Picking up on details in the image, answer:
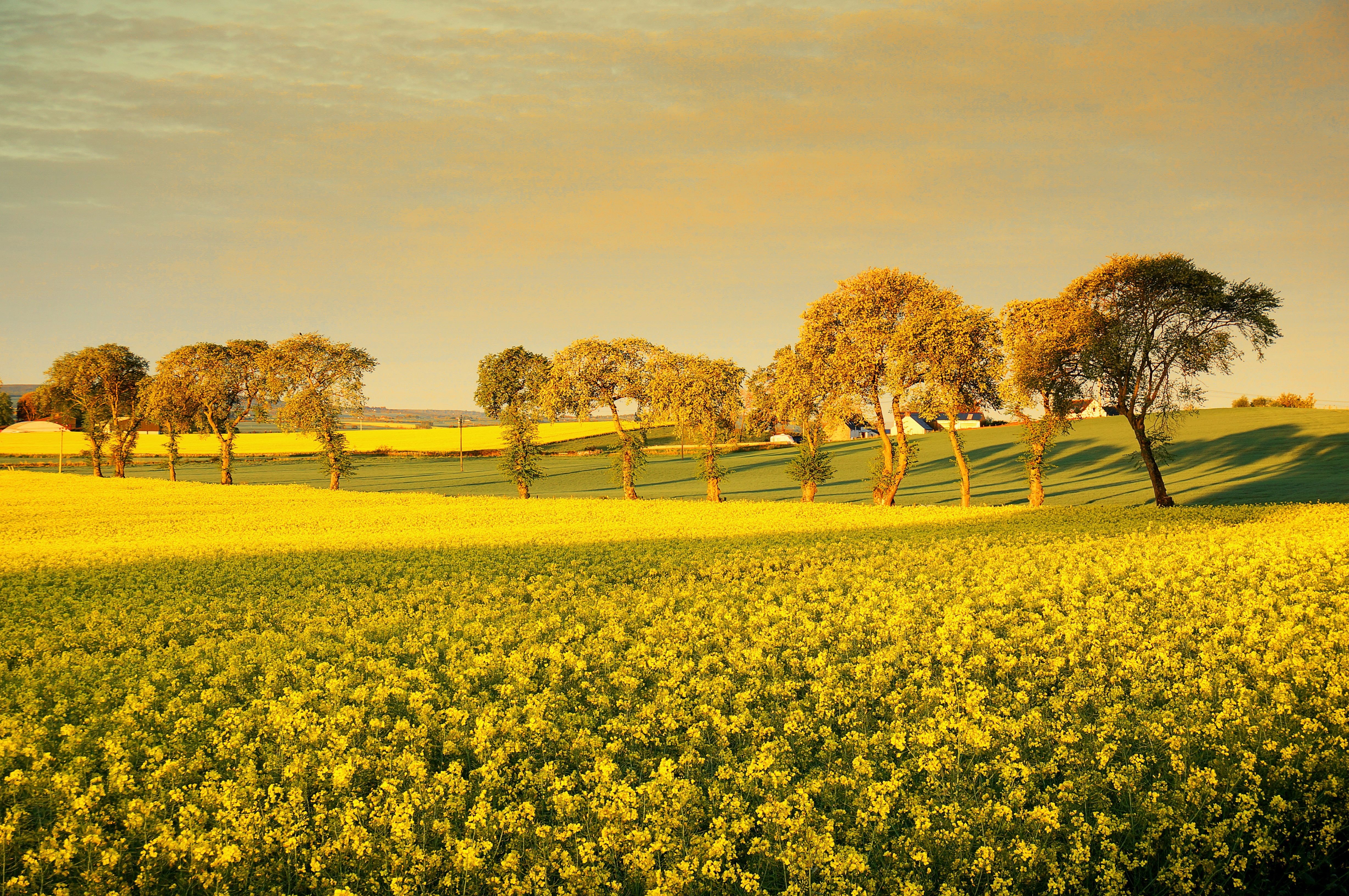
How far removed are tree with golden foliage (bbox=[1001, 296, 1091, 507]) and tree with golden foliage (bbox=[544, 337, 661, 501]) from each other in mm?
20341

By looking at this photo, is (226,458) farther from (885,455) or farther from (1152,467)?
(1152,467)

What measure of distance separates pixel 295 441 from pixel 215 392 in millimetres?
59351

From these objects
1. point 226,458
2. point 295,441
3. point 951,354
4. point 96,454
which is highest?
point 951,354

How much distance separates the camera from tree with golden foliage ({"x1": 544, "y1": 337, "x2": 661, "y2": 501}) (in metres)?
48.1

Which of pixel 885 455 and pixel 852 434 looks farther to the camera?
pixel 852 434

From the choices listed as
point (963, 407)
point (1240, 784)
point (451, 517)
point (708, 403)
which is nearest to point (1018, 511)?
point (963, 407)

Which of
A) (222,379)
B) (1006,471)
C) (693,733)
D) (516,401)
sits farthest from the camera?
(1006,471)

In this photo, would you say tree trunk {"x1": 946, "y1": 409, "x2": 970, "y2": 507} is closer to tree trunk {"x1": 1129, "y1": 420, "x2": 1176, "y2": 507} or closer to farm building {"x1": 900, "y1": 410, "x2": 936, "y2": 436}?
tree trunk {"x1": 1129, "y1": 420, "x2": 1176, "y2": 507}

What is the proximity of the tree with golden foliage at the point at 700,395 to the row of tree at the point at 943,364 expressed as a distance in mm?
86

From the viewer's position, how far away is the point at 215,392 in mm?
63812

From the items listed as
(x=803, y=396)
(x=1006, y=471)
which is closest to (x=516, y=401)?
(x=803, y=396)

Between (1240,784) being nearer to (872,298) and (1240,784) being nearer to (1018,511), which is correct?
(1018,511)

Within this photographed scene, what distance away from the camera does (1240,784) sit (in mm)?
7562

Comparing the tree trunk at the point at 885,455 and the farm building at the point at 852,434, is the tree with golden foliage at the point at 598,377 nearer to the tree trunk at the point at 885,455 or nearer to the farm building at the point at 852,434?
the tree trunk at the point at 885,455
